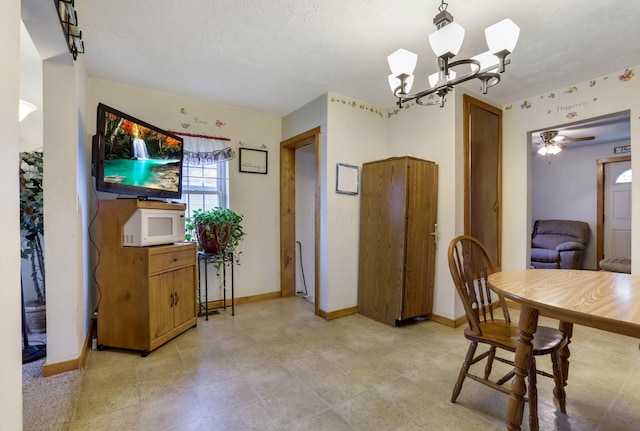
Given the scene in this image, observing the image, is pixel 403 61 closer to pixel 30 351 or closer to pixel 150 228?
pixel 150 228

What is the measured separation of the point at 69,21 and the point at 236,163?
202 cm

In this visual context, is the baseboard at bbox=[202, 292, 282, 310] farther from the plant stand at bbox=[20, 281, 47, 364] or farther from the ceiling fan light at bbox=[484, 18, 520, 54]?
the ceiling fan light at bbox=[484, 18, 520, 54]

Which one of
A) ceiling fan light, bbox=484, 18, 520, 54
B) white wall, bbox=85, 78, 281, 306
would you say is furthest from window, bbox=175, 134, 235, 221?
ceiling fan light, bbox=484, 18, 520, 54

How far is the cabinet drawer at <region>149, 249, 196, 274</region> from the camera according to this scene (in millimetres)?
2361

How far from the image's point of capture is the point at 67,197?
2.00 m

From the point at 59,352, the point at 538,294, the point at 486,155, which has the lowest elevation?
the point at 59,352

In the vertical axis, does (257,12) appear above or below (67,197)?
above

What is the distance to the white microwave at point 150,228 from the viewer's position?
2.34m

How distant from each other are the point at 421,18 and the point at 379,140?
172 centimetres

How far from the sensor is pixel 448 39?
158cm

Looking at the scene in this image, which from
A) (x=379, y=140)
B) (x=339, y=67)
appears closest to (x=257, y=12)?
(x=339, y=67)

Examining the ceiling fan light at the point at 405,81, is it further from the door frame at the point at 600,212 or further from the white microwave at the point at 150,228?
the door frame at the point at 600,212

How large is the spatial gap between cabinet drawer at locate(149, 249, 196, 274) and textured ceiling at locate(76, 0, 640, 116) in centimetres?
160

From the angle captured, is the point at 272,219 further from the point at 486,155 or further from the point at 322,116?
the point at 486,155
